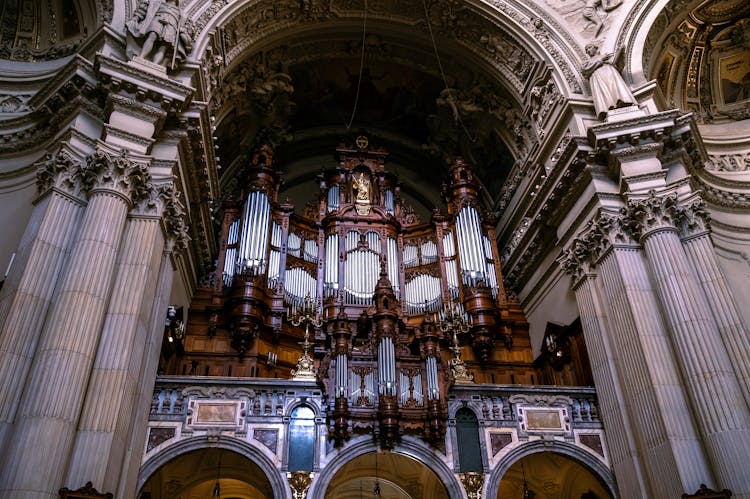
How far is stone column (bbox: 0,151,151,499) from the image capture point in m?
7.41

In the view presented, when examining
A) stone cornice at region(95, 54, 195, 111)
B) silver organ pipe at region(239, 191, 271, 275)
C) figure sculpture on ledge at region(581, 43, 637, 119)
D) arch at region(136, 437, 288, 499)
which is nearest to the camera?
arch at region(136, 437, 288, 499)

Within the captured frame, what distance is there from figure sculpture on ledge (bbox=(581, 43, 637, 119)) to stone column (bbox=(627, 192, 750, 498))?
8.06 feet

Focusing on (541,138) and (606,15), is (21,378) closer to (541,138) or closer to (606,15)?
(541,138)

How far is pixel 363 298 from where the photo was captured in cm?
1480

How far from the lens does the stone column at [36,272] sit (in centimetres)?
799

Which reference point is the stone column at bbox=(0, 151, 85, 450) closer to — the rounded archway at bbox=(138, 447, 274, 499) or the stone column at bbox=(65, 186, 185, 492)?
the stone column at bbox=(65, 186, 185, 492)

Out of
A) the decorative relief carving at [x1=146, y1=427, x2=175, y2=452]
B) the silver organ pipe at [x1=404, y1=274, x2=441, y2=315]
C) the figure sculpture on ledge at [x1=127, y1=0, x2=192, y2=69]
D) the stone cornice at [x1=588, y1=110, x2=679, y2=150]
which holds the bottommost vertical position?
the decorative relief carving at [x1=146, y1=427, x2=175, y2=452]

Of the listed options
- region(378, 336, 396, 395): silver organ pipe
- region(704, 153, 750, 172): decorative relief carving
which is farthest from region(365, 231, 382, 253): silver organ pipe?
region(704, 153, 750, 172): decorative relief carving

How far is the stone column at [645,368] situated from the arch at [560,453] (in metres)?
0.94

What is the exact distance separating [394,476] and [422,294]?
4.71 m

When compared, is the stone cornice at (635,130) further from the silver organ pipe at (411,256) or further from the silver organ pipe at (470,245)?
the silver organ pipe at (411,256)

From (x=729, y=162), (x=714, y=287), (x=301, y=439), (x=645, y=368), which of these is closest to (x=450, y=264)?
(x=645, y=368)

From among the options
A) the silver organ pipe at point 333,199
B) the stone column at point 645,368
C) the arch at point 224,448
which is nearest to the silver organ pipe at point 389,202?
the silver organ pipe at point 333,199

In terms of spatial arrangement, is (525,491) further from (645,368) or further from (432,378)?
(645,368)
